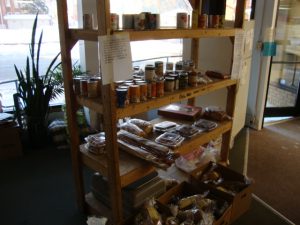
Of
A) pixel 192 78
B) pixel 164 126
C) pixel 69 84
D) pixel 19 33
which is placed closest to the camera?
pixel 69 84

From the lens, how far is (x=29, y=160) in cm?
257

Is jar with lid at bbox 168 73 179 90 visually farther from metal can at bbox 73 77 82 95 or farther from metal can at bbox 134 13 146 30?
metal can at bbox 73 77 82 95

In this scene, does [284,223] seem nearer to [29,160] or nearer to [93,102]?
[93,102]

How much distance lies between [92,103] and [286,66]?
3185mm

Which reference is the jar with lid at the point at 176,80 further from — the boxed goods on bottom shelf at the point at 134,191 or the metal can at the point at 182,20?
the boxed goods on bottom shelf at the point at 134,191

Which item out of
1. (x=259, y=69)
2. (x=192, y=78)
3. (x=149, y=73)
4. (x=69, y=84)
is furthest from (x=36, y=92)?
(x=259, y=69)

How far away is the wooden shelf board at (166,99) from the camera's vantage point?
51.1 inches

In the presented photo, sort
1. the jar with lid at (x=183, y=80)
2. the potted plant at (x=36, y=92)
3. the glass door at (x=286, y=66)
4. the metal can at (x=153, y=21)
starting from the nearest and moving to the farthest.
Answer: the metal can at (x=153, y=21) → the jar with lid at (x=183, y=80) → the potted plant at (x=36, y=92) → the glass door at (x=286, y=66)

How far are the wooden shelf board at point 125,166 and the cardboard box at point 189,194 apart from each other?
0.95ft

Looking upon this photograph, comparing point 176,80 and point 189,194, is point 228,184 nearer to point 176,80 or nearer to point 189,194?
point 189,194

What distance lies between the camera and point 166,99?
1.49 metres

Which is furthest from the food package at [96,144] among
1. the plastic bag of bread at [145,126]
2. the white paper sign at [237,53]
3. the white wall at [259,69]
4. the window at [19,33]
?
the white wall at [259,69]

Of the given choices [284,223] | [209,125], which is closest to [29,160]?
[209,125]

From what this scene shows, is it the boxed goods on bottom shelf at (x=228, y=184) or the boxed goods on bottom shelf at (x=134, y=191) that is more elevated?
the boxed goods on bottom shelf at (x=134, y=191)
